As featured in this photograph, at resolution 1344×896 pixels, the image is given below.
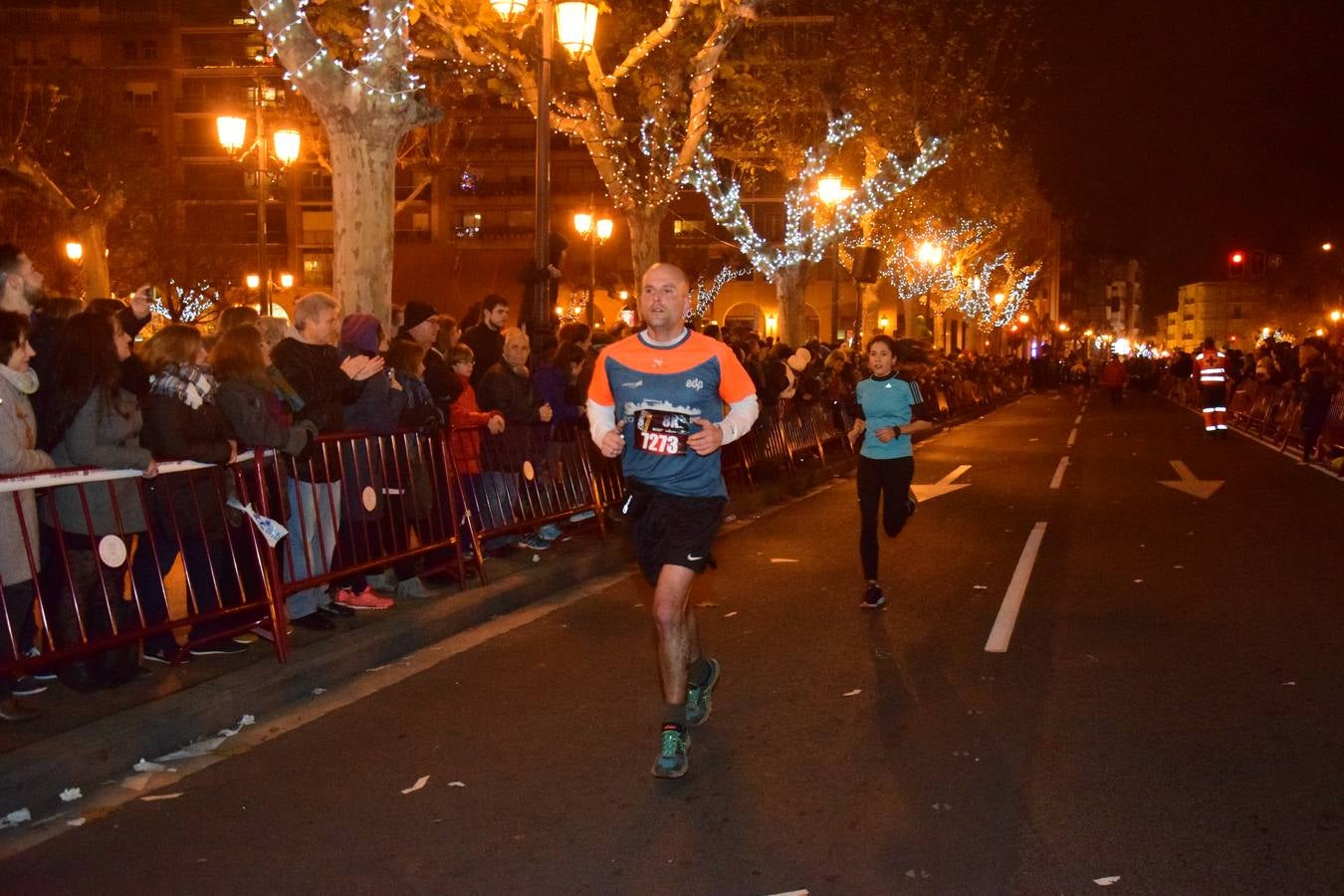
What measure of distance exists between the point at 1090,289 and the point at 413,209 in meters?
148

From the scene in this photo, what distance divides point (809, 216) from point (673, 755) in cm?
2810

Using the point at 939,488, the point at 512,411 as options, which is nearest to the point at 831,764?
the point at 512,411

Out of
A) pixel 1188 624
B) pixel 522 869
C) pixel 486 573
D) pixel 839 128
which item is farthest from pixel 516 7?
pixel 839 128

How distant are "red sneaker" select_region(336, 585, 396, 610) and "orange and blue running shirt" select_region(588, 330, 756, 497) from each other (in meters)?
3.26

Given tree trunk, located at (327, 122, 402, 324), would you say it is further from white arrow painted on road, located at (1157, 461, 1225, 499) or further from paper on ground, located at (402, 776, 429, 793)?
white arrow painted on road, located at (1157, 461, 1225, 499)

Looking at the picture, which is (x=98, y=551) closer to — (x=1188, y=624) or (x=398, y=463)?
(x=398, y=463)

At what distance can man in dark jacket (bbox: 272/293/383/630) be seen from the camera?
7648mm

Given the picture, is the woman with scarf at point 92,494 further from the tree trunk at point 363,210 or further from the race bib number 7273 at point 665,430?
the tree trunk at point 363,210

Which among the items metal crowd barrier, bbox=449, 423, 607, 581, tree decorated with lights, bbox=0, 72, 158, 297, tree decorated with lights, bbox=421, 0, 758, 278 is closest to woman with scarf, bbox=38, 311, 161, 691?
metal crowd barrier, bbox=449, 423, 607, 581

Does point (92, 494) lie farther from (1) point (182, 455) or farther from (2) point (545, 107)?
(2) point (545, 107)

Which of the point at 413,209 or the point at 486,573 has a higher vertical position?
the point at 413,209

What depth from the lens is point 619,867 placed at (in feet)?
14.4

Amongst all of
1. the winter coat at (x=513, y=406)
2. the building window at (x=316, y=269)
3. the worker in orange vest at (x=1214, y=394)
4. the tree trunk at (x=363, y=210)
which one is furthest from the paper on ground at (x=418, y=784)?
the building window at (x=316, y=269)

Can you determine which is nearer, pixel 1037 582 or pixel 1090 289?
pixel 1037 582
